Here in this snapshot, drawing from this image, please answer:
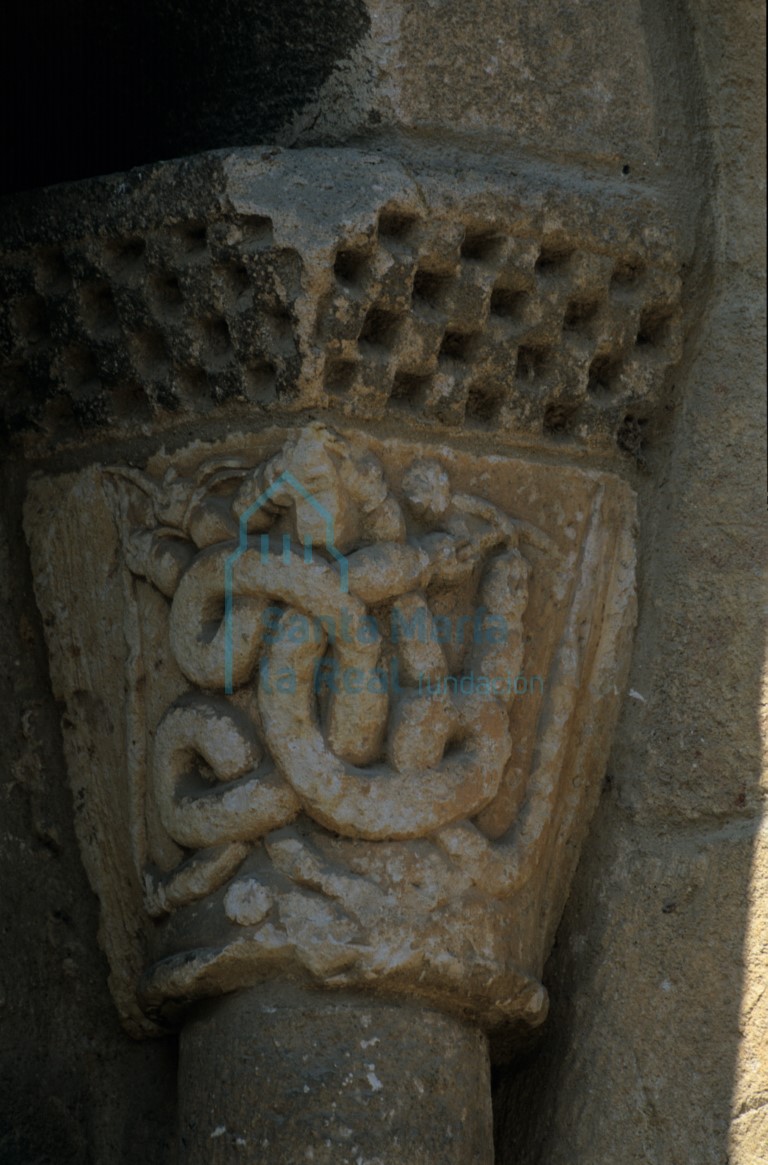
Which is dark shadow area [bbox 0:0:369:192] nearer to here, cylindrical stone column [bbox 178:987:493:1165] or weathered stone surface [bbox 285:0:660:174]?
weathered stone surface [bbox 285:0:660:174]

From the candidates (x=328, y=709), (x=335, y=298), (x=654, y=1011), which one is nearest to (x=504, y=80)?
(x=335, y=298)

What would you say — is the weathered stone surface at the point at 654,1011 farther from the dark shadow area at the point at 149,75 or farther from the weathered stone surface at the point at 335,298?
the dark shadow area at the point at 149,75

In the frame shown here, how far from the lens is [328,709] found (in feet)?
6.18

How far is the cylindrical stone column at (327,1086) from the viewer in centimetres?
179

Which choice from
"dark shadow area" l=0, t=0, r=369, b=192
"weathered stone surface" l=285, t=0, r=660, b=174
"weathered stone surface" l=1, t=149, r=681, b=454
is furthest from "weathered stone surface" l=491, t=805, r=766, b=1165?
"dark shadow area" l=0, t=0, r=369, b=192

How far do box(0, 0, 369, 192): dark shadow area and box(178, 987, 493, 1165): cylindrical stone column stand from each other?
941 mm

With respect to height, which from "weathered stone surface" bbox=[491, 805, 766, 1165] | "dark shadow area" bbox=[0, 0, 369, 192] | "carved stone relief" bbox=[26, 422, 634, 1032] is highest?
"dark shadow area" bbox=[0, 0, 369, 192]

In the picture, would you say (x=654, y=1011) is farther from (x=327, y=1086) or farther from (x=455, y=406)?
(x=455, y=406)

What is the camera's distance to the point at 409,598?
1.91 meters

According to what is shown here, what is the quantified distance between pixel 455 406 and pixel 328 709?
353 mm

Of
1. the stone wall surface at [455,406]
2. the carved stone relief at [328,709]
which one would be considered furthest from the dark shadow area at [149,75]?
the carved stone relief at [328,709]

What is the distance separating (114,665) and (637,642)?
59 cm

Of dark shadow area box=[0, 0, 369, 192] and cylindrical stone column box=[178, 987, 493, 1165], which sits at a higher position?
dark shadow area box=[0, 0, 369, 192]

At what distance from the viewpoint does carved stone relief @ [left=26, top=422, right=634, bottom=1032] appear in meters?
1.86
